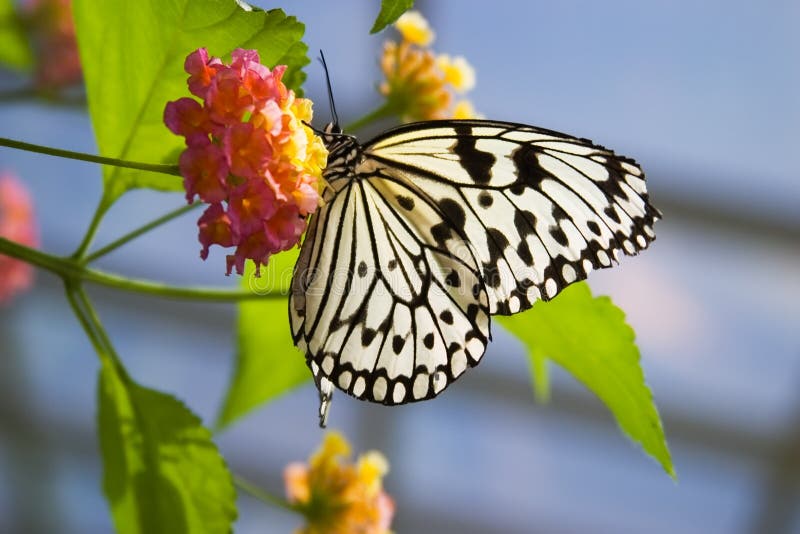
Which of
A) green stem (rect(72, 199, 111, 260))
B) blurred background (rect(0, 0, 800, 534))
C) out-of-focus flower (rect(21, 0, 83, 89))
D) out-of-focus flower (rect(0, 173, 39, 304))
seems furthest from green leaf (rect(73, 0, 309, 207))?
blurred background (rect(0, 0, 800, 534))

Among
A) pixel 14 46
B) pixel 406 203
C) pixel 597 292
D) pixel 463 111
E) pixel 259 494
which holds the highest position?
pixel 597 292

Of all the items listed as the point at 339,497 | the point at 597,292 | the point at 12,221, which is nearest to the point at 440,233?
the point at 339,497

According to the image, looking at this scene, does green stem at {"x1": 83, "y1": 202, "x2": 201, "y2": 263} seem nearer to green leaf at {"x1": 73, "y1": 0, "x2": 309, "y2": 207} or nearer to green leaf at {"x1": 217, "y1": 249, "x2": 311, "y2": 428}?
green leaf at {"x1": 73, "y1": 0, "x2": 309, "y2": 207}

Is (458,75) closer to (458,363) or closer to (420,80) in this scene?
(420,80)

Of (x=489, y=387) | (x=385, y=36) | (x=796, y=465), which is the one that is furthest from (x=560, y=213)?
(x=796, y=465)

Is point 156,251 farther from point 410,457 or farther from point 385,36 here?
point 385,36

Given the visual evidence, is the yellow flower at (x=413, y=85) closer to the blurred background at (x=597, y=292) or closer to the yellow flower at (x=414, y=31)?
the yellow flower at (x=414, y=31)

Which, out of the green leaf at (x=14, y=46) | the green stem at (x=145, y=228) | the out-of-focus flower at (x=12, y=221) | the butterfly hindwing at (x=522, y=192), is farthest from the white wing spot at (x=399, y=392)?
the out-of-focus flower at (x=12, y=221)
